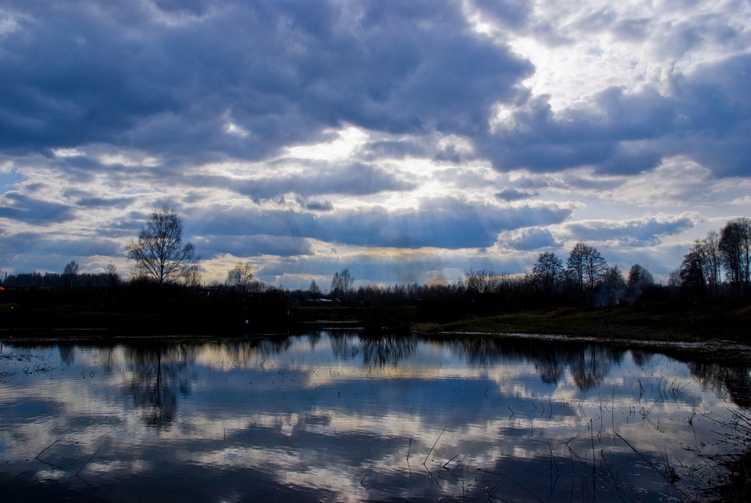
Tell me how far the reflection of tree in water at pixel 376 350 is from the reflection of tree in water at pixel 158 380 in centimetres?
776

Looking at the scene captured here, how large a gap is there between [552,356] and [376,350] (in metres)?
9.46

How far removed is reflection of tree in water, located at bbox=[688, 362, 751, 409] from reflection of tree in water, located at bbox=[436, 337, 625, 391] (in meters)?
2.99

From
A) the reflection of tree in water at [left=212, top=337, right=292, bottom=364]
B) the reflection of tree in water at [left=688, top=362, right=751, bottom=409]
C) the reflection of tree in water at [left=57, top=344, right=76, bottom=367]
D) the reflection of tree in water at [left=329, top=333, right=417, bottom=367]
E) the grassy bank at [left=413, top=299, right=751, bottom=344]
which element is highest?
the grassy bank at [left=413, top=299, right=751, bottom=344]

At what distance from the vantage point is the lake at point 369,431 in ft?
27.7

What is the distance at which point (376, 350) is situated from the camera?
1185 inches

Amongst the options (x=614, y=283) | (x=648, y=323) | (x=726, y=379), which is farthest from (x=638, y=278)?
(x=726, y=379)

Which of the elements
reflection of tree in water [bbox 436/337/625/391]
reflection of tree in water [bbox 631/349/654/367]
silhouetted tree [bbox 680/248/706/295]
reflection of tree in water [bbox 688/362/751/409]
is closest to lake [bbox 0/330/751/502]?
reflection of tree in water [bbox 688/362/751/409]

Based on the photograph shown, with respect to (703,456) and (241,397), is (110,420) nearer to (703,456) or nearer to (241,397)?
(241,397)

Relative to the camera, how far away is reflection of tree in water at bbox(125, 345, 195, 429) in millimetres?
13281

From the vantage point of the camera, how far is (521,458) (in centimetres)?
976

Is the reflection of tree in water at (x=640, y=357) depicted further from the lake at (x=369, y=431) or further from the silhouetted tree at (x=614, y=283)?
the silhouetted tree at (x=614, y=283)

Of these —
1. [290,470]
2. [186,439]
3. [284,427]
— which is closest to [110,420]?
[186,439]

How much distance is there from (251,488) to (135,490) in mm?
1720

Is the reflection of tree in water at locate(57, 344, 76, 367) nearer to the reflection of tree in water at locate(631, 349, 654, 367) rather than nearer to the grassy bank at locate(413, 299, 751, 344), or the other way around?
the reflection of tree in water at locate(631, 349, 654, 367)
